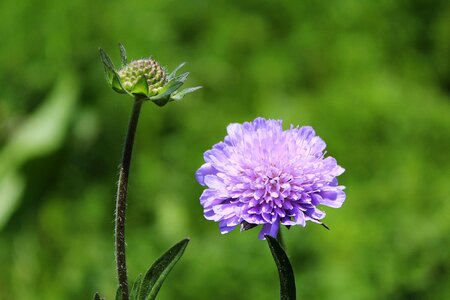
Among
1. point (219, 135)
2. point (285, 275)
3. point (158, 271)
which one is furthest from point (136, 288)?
point (219, 135)

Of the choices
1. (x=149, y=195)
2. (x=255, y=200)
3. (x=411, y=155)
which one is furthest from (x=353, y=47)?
(x=255, y=200)

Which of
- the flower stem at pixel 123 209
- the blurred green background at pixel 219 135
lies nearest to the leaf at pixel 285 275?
the flower stem at pixel 123 209

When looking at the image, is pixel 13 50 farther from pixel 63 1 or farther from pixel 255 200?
pixel 255 200

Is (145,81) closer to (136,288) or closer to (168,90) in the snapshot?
(168,90)

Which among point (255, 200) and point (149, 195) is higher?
point (149, 195)

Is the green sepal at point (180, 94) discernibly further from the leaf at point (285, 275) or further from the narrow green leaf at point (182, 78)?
the leaf at point (285, 275)

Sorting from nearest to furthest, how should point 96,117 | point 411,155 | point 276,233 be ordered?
point 276,233 → point 411,155 → point 96,117

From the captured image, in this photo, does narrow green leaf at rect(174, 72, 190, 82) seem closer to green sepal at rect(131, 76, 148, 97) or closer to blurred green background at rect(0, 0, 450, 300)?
green sepal at rect(131, 76, 148, 97)
